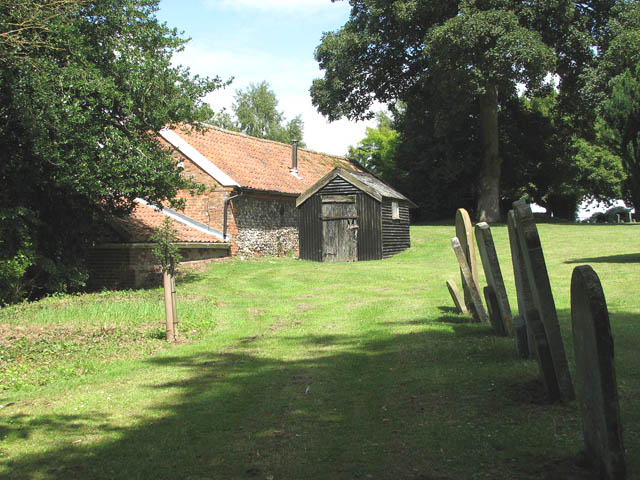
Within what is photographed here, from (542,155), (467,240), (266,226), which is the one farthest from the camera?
(542,155)

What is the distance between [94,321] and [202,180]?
14.3 metres

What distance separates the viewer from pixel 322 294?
16391 millimetres

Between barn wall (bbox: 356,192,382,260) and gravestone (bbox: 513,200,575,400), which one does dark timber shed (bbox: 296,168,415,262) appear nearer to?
barn wall (bbox: 356,192,382,260)

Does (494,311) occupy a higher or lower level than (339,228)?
lower

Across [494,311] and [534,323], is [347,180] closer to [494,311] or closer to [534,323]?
[494,311]

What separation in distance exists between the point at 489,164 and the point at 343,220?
15058 mm

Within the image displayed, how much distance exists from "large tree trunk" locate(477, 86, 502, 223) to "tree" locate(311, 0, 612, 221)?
0.06m

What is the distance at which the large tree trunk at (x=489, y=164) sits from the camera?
37781mm

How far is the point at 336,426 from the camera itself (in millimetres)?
5094

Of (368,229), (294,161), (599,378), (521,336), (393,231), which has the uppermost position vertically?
(294,161)

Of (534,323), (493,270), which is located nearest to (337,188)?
(493,270)

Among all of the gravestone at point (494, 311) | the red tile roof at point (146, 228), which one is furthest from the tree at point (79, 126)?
the gravestone at point (494, 311)

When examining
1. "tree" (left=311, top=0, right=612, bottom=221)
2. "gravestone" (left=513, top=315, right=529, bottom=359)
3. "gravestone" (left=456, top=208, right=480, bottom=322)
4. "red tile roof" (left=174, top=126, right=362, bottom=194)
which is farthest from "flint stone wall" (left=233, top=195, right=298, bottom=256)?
"gravestone" (left=513, top=315, right=529, bottom=359)

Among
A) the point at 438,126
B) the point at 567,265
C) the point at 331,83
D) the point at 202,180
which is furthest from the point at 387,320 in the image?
the point at 331,83
